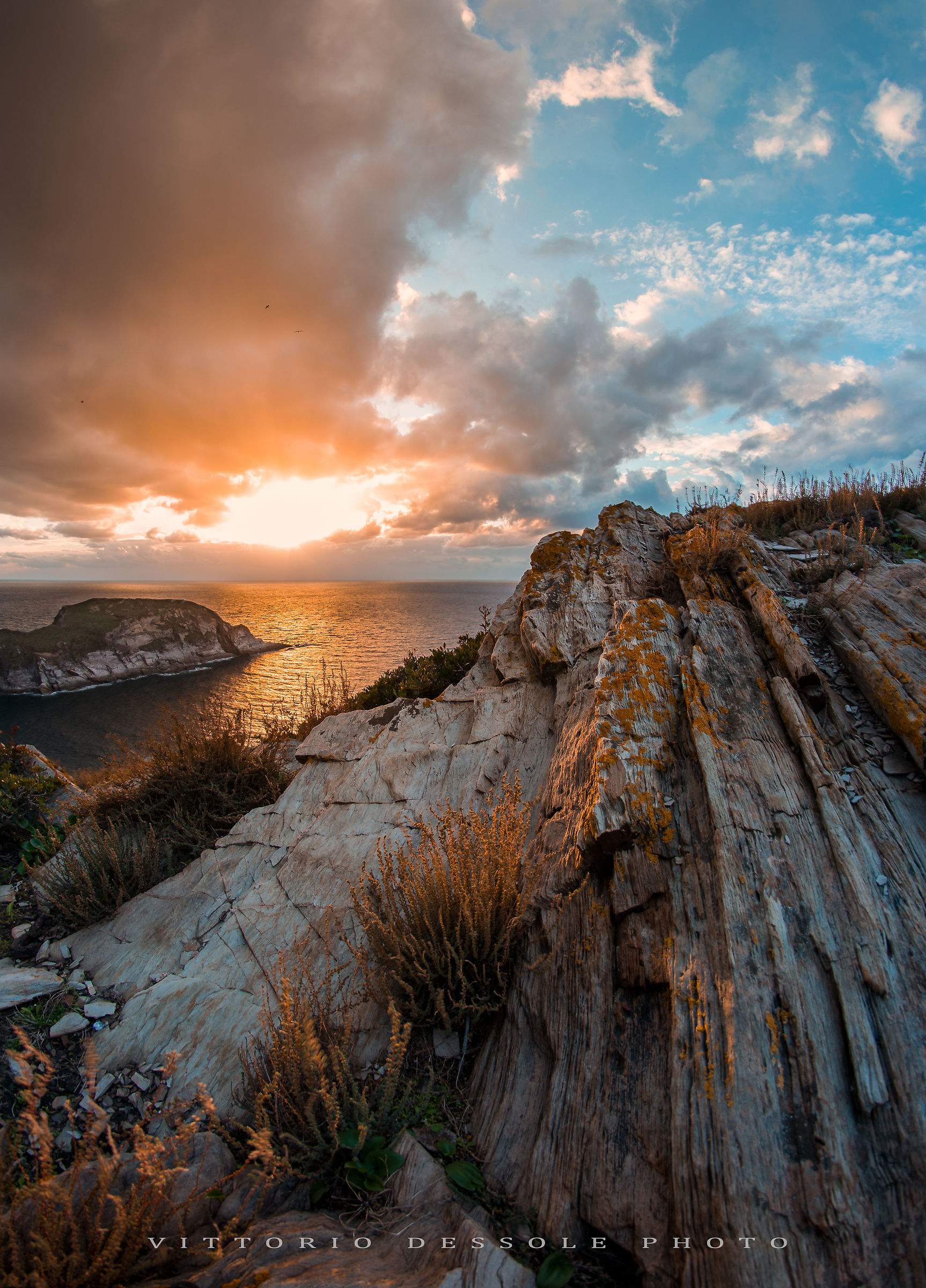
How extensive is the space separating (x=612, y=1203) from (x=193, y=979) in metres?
3.86

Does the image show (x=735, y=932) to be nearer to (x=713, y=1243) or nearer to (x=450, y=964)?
(x=713, y=1243)

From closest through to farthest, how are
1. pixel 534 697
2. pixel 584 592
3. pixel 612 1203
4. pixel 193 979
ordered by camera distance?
1. pixel 612 1203
2. pixel 193 979
3. pixel 534 697
4. pixel 584 592

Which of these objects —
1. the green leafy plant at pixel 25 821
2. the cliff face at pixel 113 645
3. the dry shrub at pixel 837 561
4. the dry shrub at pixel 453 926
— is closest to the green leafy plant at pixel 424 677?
the green leafy plant at pixel 25 821

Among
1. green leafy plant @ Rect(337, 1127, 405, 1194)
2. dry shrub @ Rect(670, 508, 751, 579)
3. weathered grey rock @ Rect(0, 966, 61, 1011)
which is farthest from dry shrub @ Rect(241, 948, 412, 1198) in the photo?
dry shrub @ Rect(670, 508, 751, 579)

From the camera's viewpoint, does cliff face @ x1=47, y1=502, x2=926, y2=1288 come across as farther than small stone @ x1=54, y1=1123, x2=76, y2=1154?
No

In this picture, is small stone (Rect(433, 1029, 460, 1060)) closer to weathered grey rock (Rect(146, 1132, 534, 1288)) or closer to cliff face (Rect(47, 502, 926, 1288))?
cliff face (Rect(47, 502, 926, 1288))

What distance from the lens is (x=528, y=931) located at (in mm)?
3877

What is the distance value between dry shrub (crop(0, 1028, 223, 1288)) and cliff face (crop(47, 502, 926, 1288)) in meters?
1.54

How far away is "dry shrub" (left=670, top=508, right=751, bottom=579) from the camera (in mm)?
6758

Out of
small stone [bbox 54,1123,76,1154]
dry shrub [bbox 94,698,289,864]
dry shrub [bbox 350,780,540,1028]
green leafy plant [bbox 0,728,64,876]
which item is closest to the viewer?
small stone [bbox 54,1123,76,1154]

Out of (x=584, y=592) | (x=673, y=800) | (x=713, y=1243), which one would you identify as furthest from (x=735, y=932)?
(x=584, y=592)

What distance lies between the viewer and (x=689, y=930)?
10.8 feet

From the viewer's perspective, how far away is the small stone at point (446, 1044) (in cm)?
364

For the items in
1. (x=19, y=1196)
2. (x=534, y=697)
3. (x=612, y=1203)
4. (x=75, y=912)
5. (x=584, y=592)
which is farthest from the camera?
(x=584, y=592)
